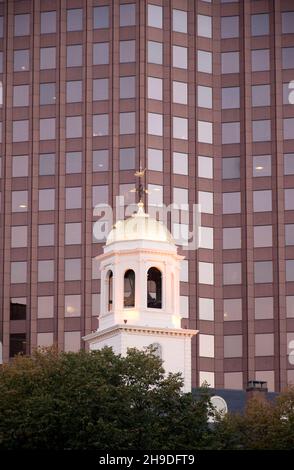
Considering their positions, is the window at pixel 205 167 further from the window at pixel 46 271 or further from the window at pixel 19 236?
the window at pixel 19 236

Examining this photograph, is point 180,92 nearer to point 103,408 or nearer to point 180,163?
point 180,163

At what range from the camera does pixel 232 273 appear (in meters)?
196

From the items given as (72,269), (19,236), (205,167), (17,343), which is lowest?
(17,343)

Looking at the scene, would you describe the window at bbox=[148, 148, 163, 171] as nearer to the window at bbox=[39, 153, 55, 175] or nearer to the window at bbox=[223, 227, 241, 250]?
the window at bbox=[223, 227, 241, 250]

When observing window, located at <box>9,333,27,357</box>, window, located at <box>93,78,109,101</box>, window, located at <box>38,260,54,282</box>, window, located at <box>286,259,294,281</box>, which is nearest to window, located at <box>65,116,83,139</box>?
window, located at <box>93,78,109,101</box>

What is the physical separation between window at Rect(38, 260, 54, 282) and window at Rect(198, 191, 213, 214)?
1922 centimetres

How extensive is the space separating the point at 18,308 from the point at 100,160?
20.3 m

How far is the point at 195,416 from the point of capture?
11306 cm

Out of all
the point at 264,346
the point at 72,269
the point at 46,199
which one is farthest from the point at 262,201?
the point at 46,199

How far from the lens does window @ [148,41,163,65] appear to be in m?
199

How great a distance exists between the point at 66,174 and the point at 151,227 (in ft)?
228

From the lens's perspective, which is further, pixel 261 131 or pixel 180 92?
pixel 180 92
